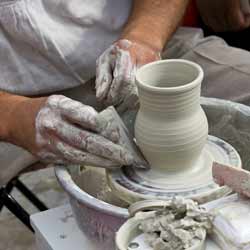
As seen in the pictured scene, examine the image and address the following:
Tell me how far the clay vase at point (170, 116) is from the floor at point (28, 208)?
1126 mm

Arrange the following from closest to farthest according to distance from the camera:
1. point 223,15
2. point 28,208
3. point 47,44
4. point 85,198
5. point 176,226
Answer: point 176,226, point 85,198, point 47,44, point 223,15, point 28,208

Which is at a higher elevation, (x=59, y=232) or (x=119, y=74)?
(x=119, y=74)

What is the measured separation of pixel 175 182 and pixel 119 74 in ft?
0.91

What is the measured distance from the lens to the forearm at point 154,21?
63.7 inches

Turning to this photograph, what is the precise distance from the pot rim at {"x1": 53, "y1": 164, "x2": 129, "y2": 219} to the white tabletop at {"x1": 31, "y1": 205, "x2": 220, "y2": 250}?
12cm

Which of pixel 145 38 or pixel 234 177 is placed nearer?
pixel 234 177

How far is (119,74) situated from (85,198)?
1.07 feet

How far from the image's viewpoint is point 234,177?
41.1 inches

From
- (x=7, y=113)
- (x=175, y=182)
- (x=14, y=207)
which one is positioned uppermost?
(x=7, y=113)

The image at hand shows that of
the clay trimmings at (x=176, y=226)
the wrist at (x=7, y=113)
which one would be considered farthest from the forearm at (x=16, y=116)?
the clay trimmings at (x=176, y=226)

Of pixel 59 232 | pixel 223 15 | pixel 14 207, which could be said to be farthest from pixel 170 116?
pixel 223 15

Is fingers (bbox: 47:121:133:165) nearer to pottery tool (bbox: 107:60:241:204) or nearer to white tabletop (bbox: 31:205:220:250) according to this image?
pottery tool (bbox: 107:60:241:204)

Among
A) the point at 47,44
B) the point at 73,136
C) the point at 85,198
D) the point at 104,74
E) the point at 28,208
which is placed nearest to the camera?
the point at 85,198

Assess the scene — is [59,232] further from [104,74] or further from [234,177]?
[234,177]
